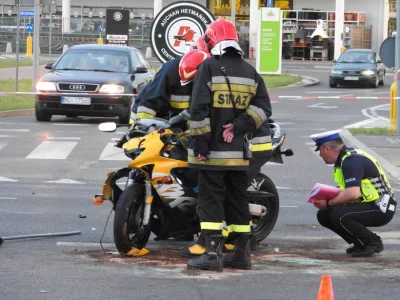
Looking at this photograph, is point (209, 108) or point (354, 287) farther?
point (209, 108)

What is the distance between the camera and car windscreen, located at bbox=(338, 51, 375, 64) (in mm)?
41219

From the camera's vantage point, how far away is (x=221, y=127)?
8.14 meters

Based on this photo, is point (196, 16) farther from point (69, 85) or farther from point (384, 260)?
point (69, 85)

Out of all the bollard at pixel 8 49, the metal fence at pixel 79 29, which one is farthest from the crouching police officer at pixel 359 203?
the bollard at pixel 8 49

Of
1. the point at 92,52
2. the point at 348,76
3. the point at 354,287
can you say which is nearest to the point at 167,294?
the point at 354,287

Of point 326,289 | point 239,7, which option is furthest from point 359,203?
point 239,7

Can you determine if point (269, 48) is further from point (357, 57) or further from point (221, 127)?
point (221, 127)

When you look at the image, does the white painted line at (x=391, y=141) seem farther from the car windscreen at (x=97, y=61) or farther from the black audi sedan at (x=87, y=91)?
the car windscreen at (x=97, y=61)

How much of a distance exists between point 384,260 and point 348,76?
3138 cm

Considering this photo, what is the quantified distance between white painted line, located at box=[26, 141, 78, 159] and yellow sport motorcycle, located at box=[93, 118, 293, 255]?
763 cm

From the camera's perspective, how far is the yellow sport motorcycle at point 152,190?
27.8 ft

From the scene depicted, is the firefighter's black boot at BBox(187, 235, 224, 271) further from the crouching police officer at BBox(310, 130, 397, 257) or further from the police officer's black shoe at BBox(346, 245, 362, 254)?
the police officer's black shoe at BBox(346, 245, 362, 254)

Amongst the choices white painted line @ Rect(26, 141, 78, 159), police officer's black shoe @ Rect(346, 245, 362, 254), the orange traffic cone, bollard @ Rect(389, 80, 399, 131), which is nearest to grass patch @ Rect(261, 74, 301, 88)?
bollard @ Rect(389, 80, 399, 131)

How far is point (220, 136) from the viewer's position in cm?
814
